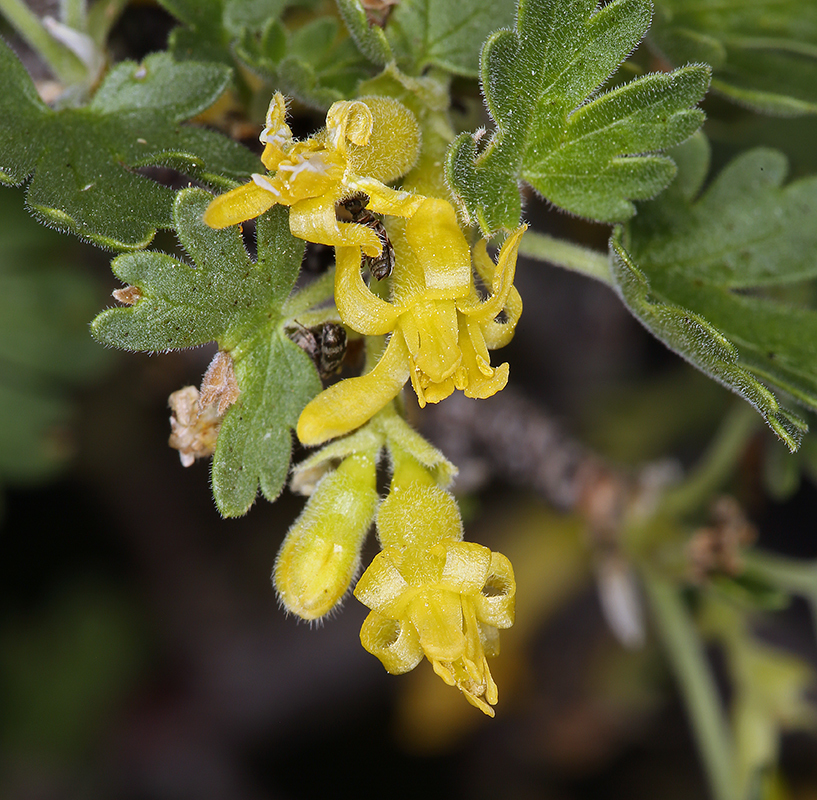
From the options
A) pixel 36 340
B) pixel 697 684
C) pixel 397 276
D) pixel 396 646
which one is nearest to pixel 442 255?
pixel 397 276

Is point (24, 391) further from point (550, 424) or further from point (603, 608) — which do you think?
point (603, 608)

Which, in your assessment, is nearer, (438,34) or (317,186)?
(317,186)

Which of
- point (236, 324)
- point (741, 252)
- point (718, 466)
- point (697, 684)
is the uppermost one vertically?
point (236, 324)

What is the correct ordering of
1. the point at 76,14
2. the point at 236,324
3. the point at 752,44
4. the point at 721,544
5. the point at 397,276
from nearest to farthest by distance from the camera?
the point at 397,276, the point at 236,324, the point at 76,14, the point at 752,44, the point at 721,544

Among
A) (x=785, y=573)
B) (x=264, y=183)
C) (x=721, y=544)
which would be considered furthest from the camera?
(x=785, y=573)

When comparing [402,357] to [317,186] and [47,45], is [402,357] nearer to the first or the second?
[317,186]

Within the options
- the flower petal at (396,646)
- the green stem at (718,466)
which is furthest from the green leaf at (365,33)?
the green stem at (718,466)

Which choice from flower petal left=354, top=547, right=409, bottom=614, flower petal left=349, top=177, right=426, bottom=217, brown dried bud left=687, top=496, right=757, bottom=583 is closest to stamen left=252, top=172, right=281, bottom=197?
flower petal left=349, top=177, right=426, bottom=217
